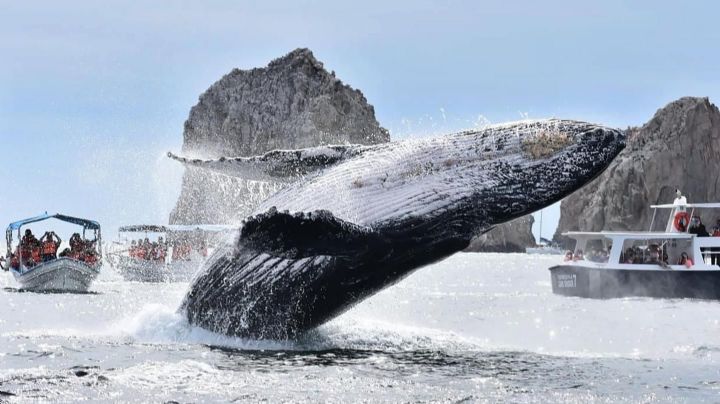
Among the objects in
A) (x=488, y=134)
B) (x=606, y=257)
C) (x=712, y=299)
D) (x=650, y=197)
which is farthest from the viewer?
(x=650, y=197)

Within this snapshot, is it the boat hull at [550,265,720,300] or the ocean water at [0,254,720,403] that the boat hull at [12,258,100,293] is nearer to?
the ocean water at [0,254,720,403]

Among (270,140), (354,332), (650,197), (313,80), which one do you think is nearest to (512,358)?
(354,332)

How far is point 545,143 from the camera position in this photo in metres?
7.75

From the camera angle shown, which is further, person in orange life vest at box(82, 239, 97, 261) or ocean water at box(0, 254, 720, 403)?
person in orange life vest at box(82, 239, 97, 261)

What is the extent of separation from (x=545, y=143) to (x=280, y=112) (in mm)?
129003

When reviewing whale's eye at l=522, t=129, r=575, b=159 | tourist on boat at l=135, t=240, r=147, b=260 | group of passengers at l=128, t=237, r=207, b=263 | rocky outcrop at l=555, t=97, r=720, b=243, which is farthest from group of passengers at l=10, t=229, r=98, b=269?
rocky outcrop at l=555, t=97, r=720, b=243

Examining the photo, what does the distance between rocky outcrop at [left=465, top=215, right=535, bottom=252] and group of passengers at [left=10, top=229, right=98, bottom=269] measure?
130683mm

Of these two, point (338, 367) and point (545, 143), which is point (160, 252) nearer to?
point (338, 367)

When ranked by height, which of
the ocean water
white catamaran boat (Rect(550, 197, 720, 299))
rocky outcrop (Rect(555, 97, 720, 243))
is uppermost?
rocky outcrop (Rect(555, 97, 720, 243))

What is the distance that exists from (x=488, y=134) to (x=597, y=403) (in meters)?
2.51

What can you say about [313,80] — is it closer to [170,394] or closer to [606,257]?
[606,257]

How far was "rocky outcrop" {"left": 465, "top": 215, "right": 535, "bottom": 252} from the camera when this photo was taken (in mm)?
162625

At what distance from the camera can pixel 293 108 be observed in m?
134

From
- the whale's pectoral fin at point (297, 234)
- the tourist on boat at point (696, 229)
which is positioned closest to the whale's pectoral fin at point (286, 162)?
the whale's pectoral fin at point (297, 234)
